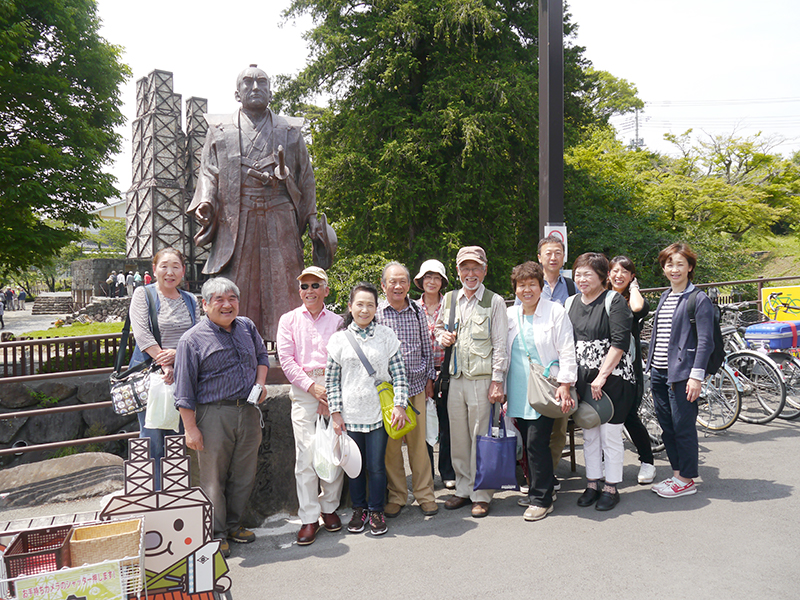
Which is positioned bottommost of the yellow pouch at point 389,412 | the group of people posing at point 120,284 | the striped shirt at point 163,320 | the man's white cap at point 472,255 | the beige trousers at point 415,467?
the beige trousers at point 415,467

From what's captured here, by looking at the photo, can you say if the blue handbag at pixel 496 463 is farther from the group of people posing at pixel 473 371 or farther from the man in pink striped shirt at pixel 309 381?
the man in pink striped shirt at pixel 309 381

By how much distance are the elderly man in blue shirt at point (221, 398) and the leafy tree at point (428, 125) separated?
35.7 feet

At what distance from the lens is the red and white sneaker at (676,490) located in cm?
443

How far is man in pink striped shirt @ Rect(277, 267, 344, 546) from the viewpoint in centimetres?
396

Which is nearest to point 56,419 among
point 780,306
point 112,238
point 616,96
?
point 780,306

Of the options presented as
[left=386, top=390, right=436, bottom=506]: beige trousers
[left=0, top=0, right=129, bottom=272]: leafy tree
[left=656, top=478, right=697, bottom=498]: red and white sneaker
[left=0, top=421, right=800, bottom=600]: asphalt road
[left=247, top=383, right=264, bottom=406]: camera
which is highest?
[left=0, top=0, right=129, bottom=272]: leafy tree

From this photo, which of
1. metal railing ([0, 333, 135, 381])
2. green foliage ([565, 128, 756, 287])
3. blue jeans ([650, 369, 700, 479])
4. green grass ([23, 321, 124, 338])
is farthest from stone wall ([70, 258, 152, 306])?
blue jeans ([650, 369, 700, 479])

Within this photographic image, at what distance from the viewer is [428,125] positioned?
48.2 ft

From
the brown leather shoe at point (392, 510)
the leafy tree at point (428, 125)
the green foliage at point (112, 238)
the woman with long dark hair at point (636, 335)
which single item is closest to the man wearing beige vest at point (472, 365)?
the brown leather shoe at point (392, 510)

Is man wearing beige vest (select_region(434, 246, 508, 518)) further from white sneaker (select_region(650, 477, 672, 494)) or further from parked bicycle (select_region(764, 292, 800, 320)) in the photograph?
parked bicycle (select_region(764, 292, 800, 320))

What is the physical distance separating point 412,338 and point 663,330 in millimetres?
2061

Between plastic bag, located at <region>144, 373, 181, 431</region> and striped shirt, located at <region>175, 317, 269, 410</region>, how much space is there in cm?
18

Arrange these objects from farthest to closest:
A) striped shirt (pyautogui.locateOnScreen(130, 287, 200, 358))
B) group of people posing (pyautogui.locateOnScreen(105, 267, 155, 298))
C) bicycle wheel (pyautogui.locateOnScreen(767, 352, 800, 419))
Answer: group of people posing (pyautogui.locateOnScreen(105, 267, 155, 298)) < bicycle wheel (pyautogui.locateOnScreen(767, 352, 800, 419)) < striped shirt (pyautogui.locateOnScreen(130, 287, 200, 358))

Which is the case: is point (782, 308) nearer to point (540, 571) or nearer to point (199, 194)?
point (540, 571)
